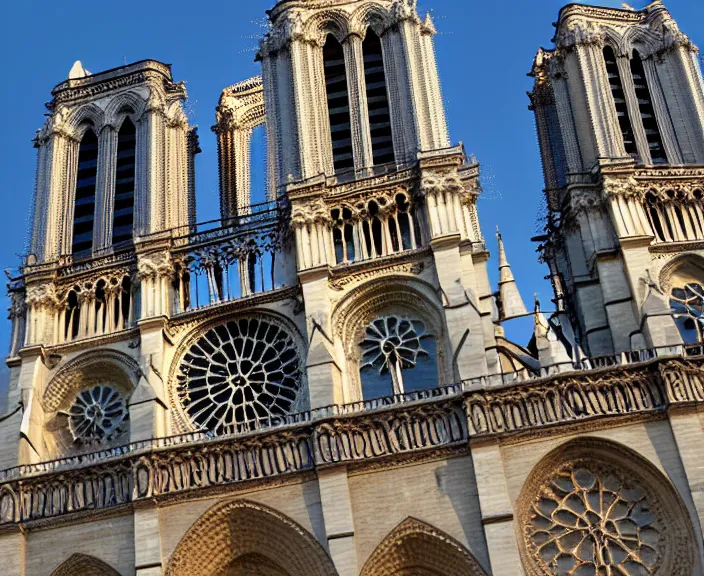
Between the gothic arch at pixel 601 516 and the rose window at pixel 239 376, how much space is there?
567cm

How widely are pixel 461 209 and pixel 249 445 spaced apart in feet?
23.9

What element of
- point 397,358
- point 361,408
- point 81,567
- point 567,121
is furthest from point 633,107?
point 81,567

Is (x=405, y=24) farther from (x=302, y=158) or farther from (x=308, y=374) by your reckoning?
(x=308, y=374)

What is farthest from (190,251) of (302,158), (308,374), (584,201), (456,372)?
(584,201)

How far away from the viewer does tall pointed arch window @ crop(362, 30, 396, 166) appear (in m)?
27.6

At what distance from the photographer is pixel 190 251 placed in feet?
87.1

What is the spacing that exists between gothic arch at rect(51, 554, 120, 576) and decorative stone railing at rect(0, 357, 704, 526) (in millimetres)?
930

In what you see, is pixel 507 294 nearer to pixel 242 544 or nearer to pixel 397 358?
pixel 397 358

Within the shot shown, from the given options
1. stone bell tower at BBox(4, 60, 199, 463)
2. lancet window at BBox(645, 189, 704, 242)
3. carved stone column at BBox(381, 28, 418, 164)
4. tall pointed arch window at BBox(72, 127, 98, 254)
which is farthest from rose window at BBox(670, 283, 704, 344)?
tall pointed arch window at BBox(72, 127, 98, 254)

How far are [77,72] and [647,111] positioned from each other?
1562cm

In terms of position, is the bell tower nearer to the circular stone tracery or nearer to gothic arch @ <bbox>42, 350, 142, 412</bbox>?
gothic arch @ <bbox>42, 350, 142, 412</bbox>

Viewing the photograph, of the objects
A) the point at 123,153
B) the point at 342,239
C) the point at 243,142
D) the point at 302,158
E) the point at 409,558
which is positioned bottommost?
the point at 409,558

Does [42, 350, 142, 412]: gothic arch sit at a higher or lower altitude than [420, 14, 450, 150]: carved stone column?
lower

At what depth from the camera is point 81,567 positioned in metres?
22.5
